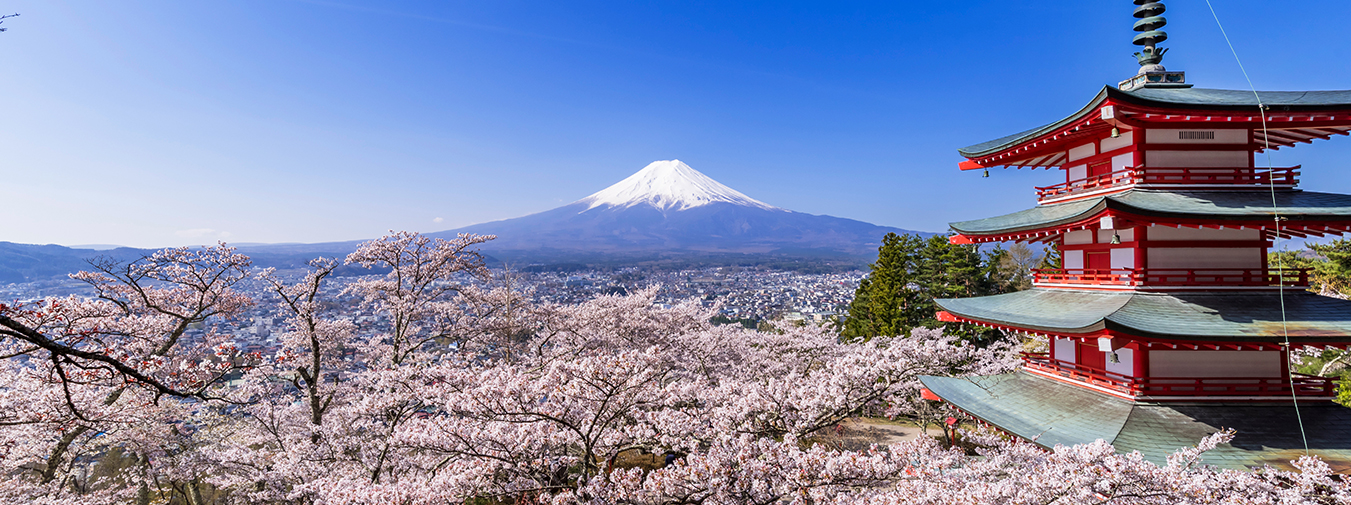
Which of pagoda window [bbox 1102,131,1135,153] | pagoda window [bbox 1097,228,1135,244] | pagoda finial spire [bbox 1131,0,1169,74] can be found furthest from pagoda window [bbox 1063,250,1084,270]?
pagoda finial spire [bbox 1131,0,1169,74]

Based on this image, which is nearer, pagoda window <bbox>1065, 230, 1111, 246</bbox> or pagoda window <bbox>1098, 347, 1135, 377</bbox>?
pagoda window <bbox>1098, 347, 1135, 377</bbox>

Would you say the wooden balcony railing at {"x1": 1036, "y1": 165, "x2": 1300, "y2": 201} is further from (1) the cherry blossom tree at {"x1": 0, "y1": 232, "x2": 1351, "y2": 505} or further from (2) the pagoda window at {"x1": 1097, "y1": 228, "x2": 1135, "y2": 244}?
(1) the cherry blossom tree at {"x1": 0, "y1": 232, "x2": 1351, "y2": 505}

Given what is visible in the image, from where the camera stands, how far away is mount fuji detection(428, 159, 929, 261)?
99125 millimetres

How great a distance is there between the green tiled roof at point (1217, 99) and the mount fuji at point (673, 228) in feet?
268

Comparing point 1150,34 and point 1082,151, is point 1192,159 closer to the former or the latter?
point 1082,151

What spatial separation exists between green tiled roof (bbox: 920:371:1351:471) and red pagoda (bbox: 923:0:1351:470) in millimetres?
18

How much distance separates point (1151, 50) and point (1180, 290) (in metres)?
3.36

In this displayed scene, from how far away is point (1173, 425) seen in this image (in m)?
5.02

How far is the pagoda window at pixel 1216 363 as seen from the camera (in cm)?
537

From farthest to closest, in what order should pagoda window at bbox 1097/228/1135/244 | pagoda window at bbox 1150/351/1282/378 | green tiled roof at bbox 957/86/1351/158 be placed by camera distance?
pagoda window at bbox 1097/228/1135/244 < pagoda window at bbox 1150/351/1282/378 < green tiled roof at bbox 957/86/1351/158

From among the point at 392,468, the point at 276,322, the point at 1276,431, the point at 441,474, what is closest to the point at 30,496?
the point at 392,468

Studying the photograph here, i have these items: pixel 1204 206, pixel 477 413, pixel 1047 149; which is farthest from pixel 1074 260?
pixel 477 413

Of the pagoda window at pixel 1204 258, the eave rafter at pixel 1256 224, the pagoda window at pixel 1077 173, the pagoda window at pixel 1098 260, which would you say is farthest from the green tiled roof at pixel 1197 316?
the pagoda window at pixel 1077 173

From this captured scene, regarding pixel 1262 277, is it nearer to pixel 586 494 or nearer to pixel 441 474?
pixel 586 494
